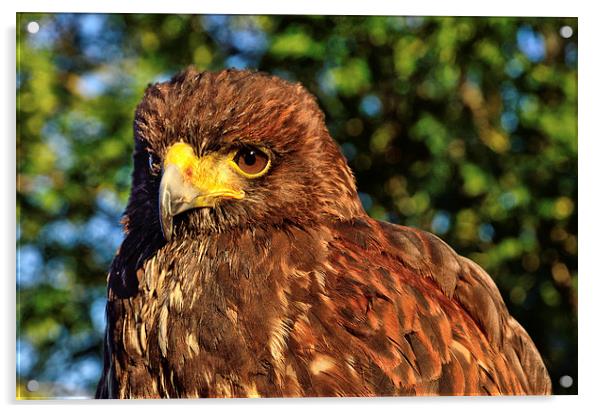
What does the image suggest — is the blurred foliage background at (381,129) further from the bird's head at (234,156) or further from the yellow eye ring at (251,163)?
the yellow eye ring at (251,163)

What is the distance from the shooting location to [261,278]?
2258 mm

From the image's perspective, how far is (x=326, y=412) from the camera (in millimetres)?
2439

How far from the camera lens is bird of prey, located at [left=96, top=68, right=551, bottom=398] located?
220 cm

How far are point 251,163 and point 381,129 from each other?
70cm

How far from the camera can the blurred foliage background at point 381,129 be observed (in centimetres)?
265

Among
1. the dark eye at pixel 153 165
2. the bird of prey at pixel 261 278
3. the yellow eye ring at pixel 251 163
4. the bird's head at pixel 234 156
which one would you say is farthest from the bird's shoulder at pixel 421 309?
the dark eye at pixel 153 165

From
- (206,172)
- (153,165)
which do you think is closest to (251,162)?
(206,172)
